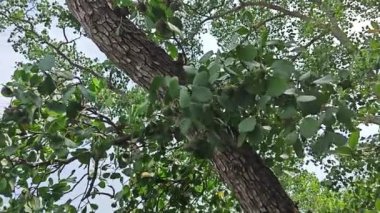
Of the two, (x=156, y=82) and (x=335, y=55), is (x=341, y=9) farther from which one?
(x=156, y=82)

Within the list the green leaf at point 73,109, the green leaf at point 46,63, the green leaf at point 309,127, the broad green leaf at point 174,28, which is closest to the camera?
the green leaf at point 309,127

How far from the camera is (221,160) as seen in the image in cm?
133

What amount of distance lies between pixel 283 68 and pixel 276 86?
0.16 feet

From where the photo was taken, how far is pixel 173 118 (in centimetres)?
107

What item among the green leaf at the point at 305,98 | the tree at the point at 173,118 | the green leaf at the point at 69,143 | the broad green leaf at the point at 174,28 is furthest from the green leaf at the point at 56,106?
the green leaf at the point at 305,98

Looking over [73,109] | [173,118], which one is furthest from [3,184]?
[173,118]

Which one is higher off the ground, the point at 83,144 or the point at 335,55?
the point at 335,55

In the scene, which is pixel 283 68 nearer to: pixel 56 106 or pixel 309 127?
pixel 309 127

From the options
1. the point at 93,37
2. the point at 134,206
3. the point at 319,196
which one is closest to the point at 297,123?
the point at 93,37

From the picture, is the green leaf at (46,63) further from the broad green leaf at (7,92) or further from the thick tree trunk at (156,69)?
the thick tree trunk at (156,69)

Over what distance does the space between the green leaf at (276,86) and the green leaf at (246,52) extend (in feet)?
0.19

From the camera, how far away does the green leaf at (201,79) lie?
0.90 metres

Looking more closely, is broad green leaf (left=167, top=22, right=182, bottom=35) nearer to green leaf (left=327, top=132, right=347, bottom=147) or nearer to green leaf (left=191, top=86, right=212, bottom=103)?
green leaf (left=191, top=86, right=212, bottom=103)

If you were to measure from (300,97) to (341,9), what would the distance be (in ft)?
13.4
